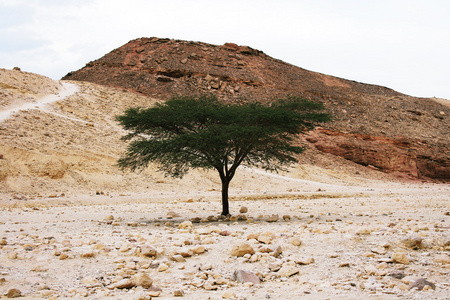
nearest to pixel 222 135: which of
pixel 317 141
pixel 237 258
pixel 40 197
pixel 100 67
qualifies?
pixel 237 258

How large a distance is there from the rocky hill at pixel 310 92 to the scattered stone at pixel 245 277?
3987 cm

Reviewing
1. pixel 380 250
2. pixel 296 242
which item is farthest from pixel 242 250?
pixel 380 250

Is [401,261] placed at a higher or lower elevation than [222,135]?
lower

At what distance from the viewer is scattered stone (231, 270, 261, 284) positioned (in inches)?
257

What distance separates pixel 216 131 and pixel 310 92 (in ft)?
153

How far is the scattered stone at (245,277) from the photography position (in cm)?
653

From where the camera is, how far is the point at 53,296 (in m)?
5.98

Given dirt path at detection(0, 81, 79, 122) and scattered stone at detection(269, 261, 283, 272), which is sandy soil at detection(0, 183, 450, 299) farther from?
dirt path at detection(0, 81, 79, 122)

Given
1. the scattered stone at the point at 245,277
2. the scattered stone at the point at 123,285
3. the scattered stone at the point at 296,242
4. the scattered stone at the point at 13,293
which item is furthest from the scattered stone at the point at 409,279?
the scattered stone at the point at 13,293

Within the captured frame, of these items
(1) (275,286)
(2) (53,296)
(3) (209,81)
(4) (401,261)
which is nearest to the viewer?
(2) (53,296)

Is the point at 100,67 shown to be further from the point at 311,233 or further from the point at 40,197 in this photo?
the point at 311,233

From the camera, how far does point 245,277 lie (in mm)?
6574

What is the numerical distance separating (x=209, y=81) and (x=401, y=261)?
49.0 m

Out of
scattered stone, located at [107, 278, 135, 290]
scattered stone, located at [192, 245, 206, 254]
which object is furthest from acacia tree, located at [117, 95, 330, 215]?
scattered stone, located at [107, 278, 135, 290]
